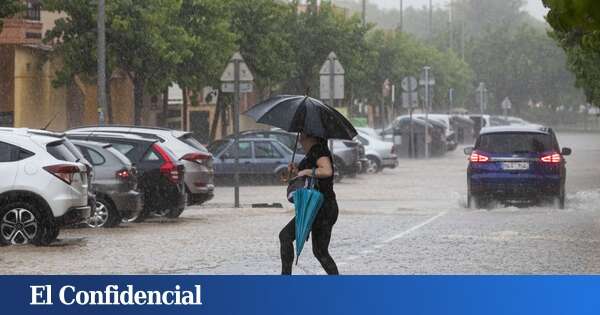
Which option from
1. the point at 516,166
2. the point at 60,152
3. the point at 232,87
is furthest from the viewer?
the point at 232,87

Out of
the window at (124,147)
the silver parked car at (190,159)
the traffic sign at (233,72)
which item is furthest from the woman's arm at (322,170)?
the traffic sign at (233,72)

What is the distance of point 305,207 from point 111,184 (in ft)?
32.8

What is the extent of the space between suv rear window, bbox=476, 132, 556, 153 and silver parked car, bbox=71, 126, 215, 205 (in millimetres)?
5643

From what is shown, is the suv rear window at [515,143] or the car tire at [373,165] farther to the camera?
the car tire at [373,165]

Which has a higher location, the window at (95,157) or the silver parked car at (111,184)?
the window at (95,157)

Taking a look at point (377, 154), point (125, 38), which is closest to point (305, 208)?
point (125, 38)

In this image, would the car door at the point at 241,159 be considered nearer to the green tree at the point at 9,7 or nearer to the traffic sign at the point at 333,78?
the traffic sign at the point at 333,78

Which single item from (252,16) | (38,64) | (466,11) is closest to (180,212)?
(38,64)

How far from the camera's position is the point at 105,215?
23094mm

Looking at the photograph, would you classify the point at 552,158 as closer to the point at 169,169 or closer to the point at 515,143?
the point at 515,143

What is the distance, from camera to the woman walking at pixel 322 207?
43.4ft

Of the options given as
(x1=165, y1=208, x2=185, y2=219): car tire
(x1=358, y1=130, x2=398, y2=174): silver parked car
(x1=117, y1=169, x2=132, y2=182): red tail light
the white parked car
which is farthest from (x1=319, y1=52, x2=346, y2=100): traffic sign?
the white parked car

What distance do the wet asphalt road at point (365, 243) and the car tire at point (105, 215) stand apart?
0.17 metres

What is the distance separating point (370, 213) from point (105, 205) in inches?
283
